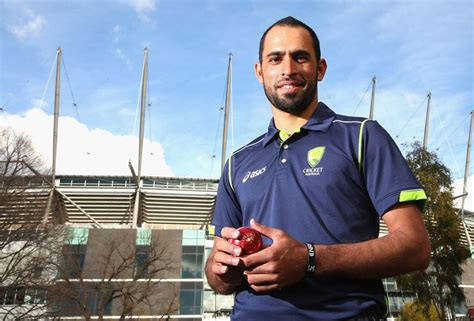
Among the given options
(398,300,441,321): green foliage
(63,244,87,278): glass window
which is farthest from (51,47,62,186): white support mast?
(398,300,441,321): green foliage

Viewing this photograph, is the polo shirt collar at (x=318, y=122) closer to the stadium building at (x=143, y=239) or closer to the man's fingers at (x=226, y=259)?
the man's fingers at (x=226, y=259)

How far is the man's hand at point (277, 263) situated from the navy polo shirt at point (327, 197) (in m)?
0.12

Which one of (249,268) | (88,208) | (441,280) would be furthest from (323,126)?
(88,208)

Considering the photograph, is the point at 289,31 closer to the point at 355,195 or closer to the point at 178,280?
the point at 355,195

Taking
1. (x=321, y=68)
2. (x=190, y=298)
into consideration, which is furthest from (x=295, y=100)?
(x=190, y=298)

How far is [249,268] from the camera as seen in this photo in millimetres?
1394

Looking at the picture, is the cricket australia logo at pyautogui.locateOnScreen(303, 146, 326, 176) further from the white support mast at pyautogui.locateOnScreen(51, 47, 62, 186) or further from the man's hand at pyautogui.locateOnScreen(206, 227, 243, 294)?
the white support mast at pyautogui.locateOnScreen(51, 47, 62, 186)

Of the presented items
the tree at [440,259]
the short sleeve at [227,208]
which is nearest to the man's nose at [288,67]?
the short sleeve at [227,208]

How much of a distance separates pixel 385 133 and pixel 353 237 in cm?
40

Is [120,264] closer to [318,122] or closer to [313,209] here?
[318,122]

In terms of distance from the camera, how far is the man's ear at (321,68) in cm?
194

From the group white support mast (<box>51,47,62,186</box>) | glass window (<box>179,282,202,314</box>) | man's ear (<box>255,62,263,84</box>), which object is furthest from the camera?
white support mast (<box>51,47,62,186</box>)

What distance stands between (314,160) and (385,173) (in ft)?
0.83

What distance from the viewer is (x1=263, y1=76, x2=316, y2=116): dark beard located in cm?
183
